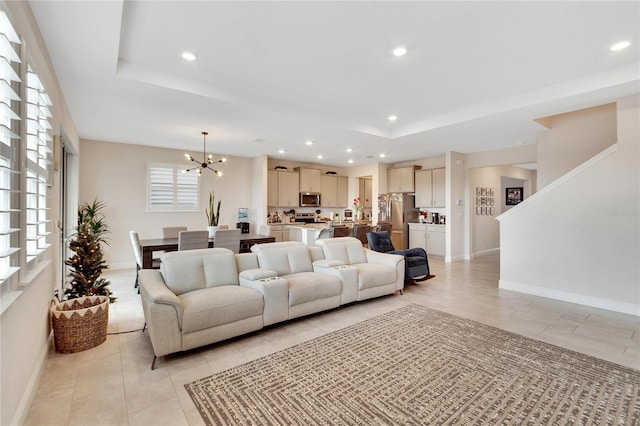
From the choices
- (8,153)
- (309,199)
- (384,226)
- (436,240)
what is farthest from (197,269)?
(436,240)

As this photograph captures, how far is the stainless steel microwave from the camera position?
8.75m

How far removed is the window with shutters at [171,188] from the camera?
682 cm

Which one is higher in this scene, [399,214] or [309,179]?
[309,179]

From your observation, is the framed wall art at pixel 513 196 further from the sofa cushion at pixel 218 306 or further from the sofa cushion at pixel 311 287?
the sofa cushion at pixel 218 306

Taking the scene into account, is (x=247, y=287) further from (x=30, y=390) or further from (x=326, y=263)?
(x=30, y=390)

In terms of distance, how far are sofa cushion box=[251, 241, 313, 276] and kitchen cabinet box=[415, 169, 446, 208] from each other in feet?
16.9

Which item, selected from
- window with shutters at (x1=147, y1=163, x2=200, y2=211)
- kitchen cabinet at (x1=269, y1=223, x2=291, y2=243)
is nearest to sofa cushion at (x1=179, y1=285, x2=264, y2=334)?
window with shutters at (x1=147, y1=163, x2=200, y2=211)

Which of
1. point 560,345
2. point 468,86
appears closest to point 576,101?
point 468,86

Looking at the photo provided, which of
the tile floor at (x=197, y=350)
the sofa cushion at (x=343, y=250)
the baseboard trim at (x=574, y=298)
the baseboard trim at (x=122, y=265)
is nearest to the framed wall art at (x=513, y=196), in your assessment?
the baseboard trim at (x=574, y=298)

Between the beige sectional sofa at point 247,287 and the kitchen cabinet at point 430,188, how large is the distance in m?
4.11

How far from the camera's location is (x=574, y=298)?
13.8 feet

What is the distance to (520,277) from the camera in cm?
476

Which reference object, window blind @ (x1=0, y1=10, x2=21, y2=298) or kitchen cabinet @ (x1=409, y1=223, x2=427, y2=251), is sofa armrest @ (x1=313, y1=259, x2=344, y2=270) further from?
kitchen cabinet @ (x1=409, y1=223, x2=427, y2=251)

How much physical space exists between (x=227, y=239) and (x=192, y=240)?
1.74 ft
